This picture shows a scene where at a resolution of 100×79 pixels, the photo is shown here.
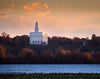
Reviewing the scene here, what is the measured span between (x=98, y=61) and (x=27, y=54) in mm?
20096

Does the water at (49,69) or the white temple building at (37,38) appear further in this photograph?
the white temple building at (37,38)

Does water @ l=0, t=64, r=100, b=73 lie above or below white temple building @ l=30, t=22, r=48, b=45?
below

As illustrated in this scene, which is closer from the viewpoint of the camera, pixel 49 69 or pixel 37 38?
pixel 49 69

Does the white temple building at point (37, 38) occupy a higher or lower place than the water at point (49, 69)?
higher

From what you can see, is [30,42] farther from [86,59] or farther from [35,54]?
[86,59]

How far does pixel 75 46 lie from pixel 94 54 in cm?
2313

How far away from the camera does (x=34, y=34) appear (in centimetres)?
12388

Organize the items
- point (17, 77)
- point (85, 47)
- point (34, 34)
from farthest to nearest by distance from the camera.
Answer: point (34, 34)
point (85, 47)
point (17, 77)

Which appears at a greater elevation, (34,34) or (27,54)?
(34,34)

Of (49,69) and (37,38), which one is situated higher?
(37,38)

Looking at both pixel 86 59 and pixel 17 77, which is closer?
pixel 17 77

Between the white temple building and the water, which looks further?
the white temple building

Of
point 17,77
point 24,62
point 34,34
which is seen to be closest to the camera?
point 17,77

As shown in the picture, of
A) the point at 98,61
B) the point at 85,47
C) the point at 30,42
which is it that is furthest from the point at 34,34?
the point at 98,61
